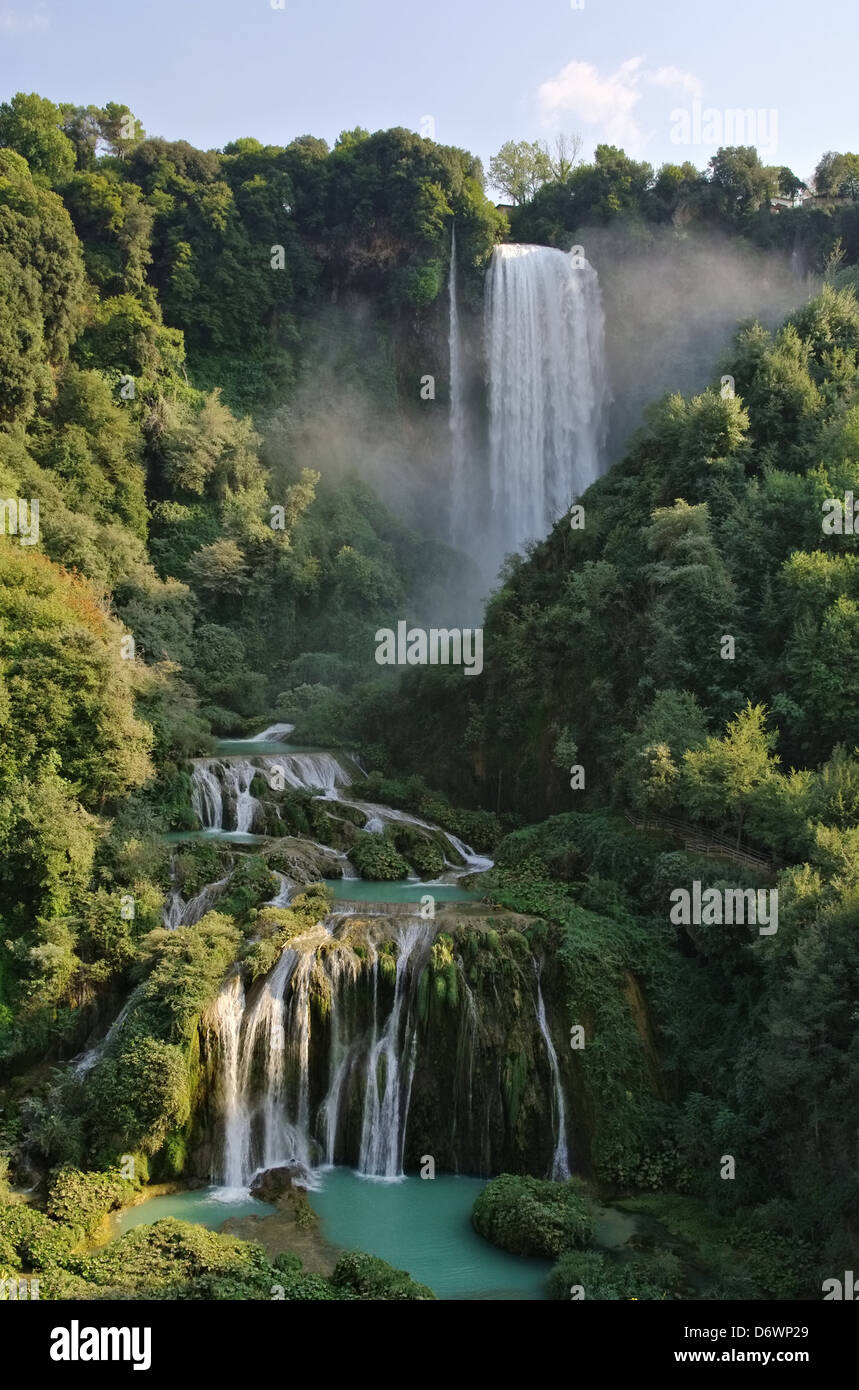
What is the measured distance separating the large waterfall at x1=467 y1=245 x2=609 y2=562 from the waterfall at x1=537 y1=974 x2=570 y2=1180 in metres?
27.4

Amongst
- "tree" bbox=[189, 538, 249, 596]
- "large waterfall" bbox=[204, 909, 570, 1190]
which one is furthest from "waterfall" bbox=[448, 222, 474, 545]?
"large waterfall" bbox=[204, 909, 570, 1190]

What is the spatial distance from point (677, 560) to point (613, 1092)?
12.3 m

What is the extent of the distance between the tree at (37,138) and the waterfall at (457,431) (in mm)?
16074

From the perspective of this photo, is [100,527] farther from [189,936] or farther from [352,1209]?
[352,1209]

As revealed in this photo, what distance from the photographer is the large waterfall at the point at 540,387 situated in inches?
1709

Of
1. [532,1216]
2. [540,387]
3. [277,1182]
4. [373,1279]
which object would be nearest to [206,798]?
[277,1182]

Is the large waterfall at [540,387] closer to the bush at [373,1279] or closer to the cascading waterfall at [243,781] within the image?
the cascading waterfall at [243,781]

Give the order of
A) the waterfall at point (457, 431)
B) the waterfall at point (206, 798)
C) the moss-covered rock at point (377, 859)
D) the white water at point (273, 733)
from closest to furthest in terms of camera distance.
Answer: the moss-covered rock at point (377, 859)
the waterfall at point (206, 798)
the white water at point (273, 733)
the waterfall at point (457, 431)

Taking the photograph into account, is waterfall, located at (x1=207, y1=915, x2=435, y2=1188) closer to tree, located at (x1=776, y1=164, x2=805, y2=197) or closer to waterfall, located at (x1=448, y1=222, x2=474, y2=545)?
waterfall, located at (x1=448, y1=222, x2=474, y2=545)

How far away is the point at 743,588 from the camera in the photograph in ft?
78.2

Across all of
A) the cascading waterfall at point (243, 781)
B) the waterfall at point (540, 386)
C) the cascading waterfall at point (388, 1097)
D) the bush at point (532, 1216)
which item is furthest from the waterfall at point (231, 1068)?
the waterfall at point (540, 386)

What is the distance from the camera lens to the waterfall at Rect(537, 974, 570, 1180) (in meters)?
16.7

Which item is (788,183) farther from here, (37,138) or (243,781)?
(243,781)

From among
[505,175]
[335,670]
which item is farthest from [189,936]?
[505,175]
